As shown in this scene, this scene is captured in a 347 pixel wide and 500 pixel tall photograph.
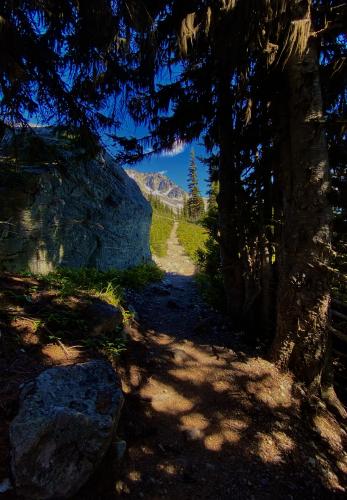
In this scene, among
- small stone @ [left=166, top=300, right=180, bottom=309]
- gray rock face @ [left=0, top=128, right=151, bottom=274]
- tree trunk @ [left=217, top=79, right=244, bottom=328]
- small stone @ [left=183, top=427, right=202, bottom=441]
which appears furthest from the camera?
small stone @ [left=166, top=300, right=180, bottom=309]

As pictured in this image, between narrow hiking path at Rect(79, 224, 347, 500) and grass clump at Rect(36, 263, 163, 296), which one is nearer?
narrow hiking path at Rect(79, 224, 347, 500)

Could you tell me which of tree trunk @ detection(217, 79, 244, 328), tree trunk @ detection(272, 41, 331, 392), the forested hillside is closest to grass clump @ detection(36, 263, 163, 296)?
the forested hillside

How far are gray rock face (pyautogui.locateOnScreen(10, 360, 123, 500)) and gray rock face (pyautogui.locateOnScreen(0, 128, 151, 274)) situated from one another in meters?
2.90

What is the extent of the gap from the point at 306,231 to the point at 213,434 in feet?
9.87

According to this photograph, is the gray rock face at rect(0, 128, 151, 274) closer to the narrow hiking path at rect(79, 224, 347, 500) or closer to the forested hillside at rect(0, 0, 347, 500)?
the forested hillside at rect(0, 0, 347, 500)

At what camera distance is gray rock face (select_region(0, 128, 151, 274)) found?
6.16 metres

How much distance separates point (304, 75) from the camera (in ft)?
11.8

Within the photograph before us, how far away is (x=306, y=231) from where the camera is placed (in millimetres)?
3764

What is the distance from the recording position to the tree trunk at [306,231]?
3.62m

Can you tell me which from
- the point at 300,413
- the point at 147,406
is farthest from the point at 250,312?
the point at 147,406

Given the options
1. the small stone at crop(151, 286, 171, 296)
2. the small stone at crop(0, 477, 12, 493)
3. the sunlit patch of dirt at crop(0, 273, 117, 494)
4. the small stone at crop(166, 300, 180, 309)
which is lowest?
the small stone at crop(151, 286, 171, 296)

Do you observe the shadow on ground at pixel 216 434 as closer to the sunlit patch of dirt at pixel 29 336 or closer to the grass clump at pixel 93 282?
the sunlit patch of dirt at pixel 29 336

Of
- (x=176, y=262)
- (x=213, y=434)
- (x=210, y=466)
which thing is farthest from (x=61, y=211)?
(x=176, y=262)

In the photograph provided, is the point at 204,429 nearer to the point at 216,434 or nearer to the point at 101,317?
the point at 216,434
